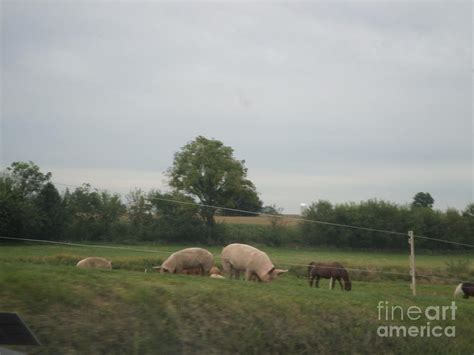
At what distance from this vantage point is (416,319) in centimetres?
1045

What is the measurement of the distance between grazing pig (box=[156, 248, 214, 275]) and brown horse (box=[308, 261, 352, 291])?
3.48 m

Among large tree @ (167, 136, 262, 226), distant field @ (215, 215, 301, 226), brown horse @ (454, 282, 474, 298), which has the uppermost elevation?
large tree @ (167, 136, 262, 226)

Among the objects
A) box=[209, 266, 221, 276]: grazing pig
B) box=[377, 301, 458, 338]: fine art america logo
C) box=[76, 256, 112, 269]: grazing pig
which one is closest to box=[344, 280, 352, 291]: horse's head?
box=[209, 266, 221, 276]: grazing pig

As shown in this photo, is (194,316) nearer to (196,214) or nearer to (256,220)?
(196,214)

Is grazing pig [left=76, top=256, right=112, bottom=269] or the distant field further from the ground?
the distant field

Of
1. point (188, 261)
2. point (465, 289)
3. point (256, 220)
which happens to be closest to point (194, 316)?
point (256, 220)

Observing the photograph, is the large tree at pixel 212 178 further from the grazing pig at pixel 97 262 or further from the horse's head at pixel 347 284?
the horse's head at pixel 347 284

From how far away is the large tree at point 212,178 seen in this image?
19.0 metres

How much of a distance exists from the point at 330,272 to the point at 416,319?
964 centimetres

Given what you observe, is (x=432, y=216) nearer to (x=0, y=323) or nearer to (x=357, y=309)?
(x=357, y=309)

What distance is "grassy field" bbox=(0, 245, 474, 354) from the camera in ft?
22.0

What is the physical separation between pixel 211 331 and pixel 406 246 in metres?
12.4

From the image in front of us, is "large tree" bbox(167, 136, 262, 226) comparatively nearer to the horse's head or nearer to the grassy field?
the horse's head

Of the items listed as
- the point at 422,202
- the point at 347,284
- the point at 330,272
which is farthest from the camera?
the point at 422,202
